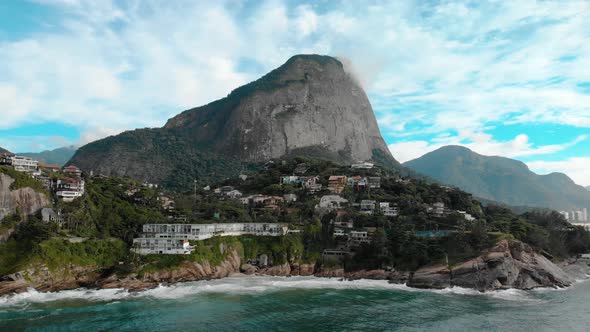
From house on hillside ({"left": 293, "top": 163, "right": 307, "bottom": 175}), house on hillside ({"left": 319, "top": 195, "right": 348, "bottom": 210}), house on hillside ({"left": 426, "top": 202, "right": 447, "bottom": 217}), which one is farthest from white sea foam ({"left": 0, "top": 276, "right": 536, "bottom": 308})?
house on hillside ({"left": 293, "top": 163, "right": 307, "bottom": 175})

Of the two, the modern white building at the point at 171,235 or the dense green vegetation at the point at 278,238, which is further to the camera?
the modern white building at the point at 171,235

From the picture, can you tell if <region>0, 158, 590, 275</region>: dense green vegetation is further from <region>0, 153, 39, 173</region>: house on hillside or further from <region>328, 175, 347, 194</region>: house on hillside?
<region>0, 153, 39, 173</region>: house on hillside

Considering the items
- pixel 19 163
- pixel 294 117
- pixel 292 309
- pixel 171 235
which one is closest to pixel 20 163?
pixel 19 163

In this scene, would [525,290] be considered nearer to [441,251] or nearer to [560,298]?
[560,298]

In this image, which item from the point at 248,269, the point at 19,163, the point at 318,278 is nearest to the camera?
the point at 318,278

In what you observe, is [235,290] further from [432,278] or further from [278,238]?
[432,278]

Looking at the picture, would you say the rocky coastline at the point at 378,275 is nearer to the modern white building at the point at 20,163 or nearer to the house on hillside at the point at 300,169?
the modern white building at the point at 20,163

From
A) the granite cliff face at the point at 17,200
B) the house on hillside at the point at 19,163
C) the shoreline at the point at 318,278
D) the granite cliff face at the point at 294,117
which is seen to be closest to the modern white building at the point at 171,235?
the shoreline at the point at 318,278
